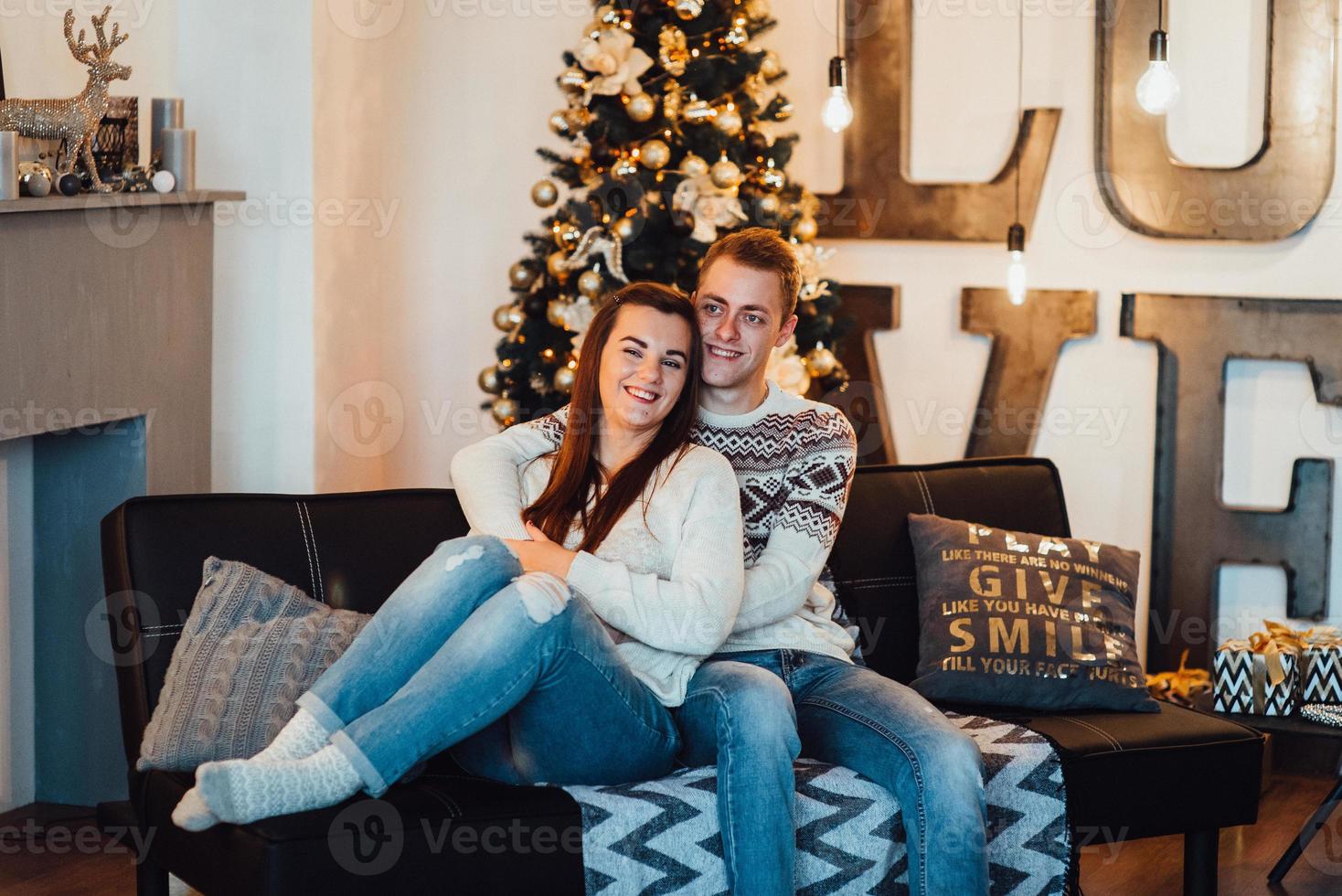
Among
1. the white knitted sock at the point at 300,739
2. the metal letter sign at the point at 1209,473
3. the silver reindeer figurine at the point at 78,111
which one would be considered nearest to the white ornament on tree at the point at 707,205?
the metal letter sign at the point at 1209,473

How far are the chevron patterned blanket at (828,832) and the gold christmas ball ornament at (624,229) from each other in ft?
4.95

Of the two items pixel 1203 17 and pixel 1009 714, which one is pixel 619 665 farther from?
pixel 1203 17

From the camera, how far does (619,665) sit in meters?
2.21

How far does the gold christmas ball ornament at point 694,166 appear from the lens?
3.44m

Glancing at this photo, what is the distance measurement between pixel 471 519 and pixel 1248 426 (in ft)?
7.00

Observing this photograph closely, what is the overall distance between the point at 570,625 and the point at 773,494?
566 millimetres

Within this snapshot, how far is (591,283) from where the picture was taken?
136 inches

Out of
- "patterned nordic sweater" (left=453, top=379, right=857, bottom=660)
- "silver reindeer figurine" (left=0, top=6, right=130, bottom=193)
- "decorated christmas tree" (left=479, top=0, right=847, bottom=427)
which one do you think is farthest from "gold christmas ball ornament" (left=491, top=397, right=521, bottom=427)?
A: "silver reindeer figurine" (left=0, top=6, right=130, bottom=193)

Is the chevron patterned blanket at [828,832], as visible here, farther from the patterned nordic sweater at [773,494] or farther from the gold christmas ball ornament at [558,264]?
the gold christmas ball ornament at [558,264]

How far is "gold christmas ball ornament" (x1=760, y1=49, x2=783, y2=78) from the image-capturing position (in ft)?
11.7

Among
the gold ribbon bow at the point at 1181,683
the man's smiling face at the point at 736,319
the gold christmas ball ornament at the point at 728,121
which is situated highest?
the gold christmas ball ornament at the point at 728,121

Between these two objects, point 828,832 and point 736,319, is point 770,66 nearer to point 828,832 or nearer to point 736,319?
point 736,319

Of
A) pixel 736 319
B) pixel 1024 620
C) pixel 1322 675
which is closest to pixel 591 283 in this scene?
pixel 736 319

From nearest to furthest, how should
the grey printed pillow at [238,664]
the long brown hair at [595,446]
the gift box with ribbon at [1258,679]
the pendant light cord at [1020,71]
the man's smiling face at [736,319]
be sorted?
1. the grey printed pillow at [238,664]
2. the long brown hair at [595,446]
3. the man's smiling face at [736,319]
4. the gift box with ribbon at [1258,679]
5. the pendant light cord at [1020,71]
